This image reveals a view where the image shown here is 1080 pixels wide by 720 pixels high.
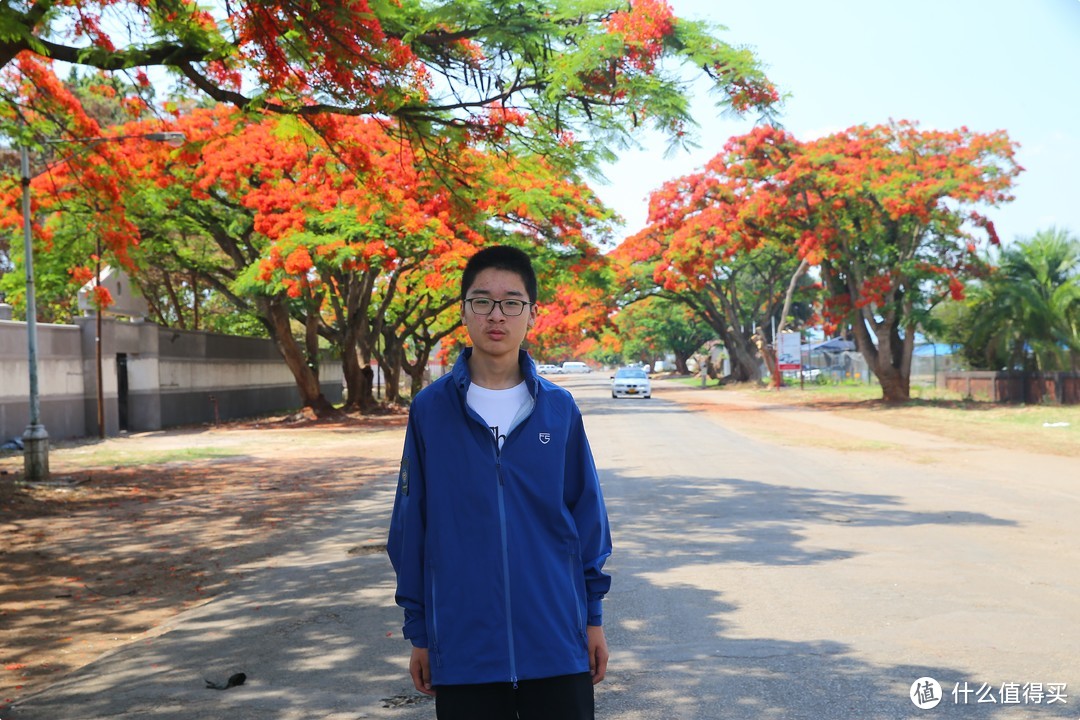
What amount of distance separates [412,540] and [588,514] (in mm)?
510

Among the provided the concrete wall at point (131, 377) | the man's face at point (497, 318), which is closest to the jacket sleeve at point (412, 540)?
the man's face at point (497, 318)

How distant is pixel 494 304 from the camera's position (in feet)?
10.3

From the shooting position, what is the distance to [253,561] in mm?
9203

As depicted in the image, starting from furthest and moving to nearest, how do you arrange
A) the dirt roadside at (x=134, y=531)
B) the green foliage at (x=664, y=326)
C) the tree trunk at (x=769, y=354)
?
the green foliage at (x=664, y=326) → the tree trunk at (x=769, y=354) → the dirt roadside at (x=134, y=531)

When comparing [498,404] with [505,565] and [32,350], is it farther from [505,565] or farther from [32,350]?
[32,350]

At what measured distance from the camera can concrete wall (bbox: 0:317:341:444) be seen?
893 inches

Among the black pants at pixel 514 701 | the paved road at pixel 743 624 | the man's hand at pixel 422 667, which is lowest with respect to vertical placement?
the paved road at pixel 743 624

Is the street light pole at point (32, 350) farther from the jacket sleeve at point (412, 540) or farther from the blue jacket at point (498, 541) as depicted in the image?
the blue jacket at point (498, 541)

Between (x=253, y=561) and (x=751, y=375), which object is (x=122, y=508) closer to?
(x=253, y=561)

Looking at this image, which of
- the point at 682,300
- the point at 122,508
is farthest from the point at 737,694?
the point at 682,300

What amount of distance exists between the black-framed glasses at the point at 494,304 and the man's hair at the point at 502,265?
0.06 m

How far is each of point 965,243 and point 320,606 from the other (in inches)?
1026

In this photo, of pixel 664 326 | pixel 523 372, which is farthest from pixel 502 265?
pixel 664 326

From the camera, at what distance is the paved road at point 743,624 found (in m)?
4.83
